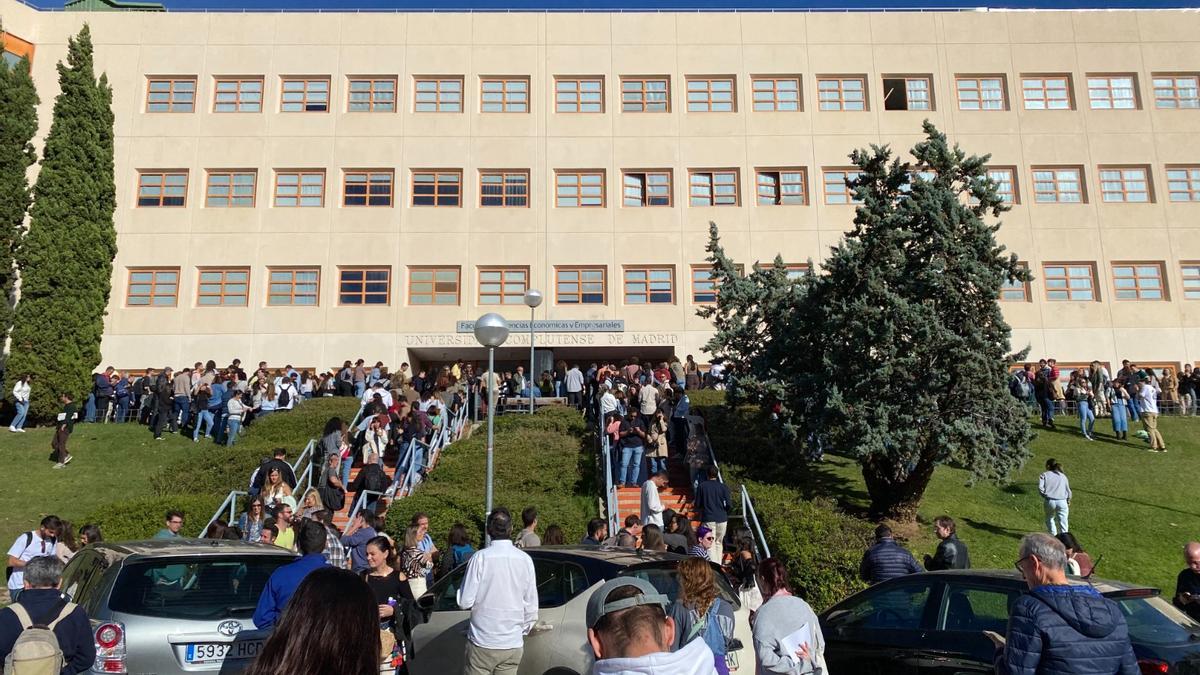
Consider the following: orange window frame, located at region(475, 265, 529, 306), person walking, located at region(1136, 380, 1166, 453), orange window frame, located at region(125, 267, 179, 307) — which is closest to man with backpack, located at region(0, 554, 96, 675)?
person walking, located at region(1136, 380, 1166, 453)

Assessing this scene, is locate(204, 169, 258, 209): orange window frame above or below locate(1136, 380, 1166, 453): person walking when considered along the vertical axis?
above

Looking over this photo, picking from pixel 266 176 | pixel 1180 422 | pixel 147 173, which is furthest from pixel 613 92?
pixel 1180 422

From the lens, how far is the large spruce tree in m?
15.6

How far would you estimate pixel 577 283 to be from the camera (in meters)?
32.7

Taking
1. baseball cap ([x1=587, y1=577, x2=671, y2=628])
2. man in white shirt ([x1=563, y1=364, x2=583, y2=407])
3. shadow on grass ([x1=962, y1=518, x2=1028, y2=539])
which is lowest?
shadow on grass ([x1=962, y1=518, x2=1028, y2=539])

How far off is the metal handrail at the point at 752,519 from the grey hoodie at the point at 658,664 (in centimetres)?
Answer: 1046

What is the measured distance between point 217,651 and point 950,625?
5623mm

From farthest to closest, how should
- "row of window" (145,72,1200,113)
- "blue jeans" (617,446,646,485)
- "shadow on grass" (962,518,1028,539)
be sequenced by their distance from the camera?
"row of window" (145,72,1200,113) → "blue jeans" (617,446,646,485) → "shadow on grass" (962,518,1028,539)

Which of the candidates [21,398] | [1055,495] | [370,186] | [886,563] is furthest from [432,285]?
[886,563]

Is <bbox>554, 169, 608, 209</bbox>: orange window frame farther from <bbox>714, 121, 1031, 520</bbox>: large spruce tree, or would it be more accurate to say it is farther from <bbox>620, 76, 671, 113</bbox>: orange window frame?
<bbox>714, 121, 1031, 520</bbox>: large spruce tree

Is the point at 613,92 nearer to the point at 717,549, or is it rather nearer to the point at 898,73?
the point at 898,73

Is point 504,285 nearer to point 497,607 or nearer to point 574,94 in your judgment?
point 574,94

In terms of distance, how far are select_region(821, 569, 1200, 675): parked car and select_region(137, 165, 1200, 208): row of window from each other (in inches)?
1056

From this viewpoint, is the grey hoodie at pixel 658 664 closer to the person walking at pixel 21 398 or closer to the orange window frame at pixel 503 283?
the person walking at pixel 21 398
